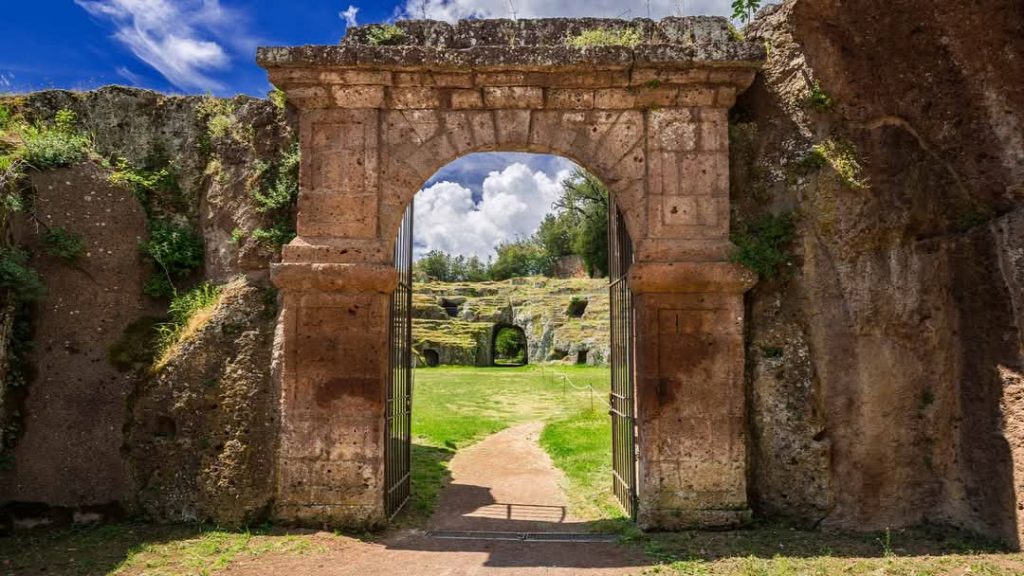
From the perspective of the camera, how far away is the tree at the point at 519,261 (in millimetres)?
50781

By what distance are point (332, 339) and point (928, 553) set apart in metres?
5.28

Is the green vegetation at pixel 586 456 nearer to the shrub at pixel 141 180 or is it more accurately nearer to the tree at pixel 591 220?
the shrub at pixel 141 180

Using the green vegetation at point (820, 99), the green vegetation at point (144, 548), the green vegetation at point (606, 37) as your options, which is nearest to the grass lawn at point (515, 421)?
the green vegetation at point (144, 548)

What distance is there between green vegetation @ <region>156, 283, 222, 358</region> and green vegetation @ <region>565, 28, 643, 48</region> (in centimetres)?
423

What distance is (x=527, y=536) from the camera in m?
6.04

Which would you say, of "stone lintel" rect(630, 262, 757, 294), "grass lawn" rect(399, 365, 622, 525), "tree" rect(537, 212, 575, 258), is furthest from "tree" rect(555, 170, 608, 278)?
"stone lintel" rect(630, 262, 757, 294)

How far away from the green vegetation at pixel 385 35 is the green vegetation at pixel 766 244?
372 cm

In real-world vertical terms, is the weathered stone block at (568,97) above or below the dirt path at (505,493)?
above

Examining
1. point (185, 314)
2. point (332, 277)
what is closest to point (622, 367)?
→ point (332, 277)

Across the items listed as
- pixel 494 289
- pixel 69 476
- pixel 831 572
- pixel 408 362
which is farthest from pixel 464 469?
pixel 494 289

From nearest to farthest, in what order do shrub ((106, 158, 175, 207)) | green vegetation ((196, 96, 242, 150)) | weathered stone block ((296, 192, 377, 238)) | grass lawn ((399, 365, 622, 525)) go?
1. weathered stone block ((296, 192, 377, 238))
2. shrub ((106, 158, 175, 207))
3. green vegetation ((196, 96, 242, 150))
4. grass lawn ((399, 365, 622, 525))

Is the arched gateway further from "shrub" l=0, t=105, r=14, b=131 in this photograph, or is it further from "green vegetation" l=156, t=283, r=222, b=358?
"shrub" l=0, t=105, r=14, b=131

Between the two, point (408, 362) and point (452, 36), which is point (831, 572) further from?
point (452, 36)

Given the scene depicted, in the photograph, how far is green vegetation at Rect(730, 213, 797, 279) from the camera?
5.96 meters
